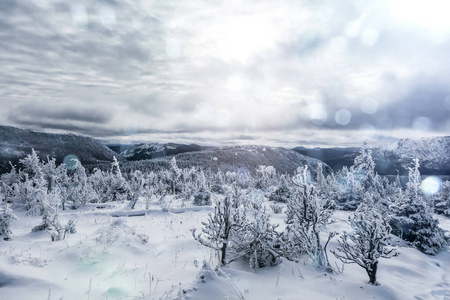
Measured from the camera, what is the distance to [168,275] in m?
7.02

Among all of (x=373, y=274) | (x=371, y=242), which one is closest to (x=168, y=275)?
(x=373, y=274)

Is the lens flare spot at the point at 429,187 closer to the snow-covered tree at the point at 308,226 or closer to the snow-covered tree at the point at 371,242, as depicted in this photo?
the snow-covered tree at the point at 308,226

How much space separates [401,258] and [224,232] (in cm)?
861

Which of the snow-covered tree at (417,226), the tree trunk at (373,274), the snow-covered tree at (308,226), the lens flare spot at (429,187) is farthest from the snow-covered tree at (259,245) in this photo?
the lens flare spot at (429,187)

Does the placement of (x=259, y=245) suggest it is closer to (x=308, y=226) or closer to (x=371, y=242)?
(x=308, y=226)

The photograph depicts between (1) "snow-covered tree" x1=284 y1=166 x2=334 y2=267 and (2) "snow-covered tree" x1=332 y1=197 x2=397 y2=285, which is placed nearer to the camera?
(2) "snow-covered tree" x1=332 y1=197 x2=397 y2=285

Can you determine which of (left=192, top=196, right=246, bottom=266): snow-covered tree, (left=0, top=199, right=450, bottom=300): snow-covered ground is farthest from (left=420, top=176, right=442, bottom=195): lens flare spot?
(left=192, top=196, right=246, bottom=266): snow-covered tree

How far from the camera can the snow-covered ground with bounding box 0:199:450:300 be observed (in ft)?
18.0

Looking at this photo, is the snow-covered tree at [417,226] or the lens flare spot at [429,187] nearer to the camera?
the snow-covered tree at [417,226]

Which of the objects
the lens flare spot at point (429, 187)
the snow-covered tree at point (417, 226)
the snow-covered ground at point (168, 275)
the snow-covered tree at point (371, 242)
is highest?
the snow-covered tree at point (371, 242)

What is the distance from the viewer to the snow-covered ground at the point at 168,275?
5.50 meters

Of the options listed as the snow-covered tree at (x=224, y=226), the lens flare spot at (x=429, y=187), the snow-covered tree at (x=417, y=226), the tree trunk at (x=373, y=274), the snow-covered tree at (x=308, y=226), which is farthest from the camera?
the lens flare spot at (x=429, y=187)

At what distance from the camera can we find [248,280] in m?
6.30

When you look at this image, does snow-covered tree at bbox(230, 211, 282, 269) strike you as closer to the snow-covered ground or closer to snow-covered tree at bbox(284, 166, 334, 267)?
the snow-covered ground
